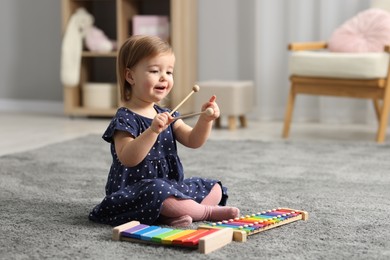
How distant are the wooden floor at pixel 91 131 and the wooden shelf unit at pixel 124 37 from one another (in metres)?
0.15

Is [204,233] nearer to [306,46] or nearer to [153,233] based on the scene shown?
[153,233]

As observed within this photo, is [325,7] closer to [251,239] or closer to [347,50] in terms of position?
[347,50]

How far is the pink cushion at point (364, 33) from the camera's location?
3.58 meters

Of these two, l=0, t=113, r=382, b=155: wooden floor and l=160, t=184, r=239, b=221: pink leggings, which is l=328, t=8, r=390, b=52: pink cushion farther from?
l=160, t=184, r=239, b=221: pink leggings

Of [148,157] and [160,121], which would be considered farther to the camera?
[148,157]

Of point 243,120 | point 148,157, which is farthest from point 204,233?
point 243,120

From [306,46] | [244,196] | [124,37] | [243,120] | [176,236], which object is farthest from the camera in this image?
[124,37]

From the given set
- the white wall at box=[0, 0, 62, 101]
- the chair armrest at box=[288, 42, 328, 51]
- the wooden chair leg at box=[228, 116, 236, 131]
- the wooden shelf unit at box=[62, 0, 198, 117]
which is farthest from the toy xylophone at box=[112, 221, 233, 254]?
the white wall at box=[0, 0, 62, 101]

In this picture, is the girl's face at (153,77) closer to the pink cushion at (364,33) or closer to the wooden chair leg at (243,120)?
the pink cushion at (364,33)

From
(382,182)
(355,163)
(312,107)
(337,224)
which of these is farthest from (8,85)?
(337,224)

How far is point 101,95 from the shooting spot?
4301mm

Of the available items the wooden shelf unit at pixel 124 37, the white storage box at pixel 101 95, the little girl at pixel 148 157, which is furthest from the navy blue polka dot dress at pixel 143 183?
the white storage box at pixel 101 95

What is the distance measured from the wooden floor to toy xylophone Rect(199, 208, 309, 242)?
1.60m

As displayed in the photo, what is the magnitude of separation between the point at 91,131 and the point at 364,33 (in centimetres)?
145
